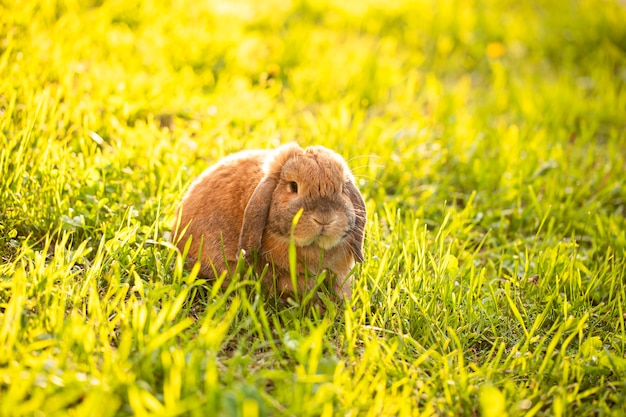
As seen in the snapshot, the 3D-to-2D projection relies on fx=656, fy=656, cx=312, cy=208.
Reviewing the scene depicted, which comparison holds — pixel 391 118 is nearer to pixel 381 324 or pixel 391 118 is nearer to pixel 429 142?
pixel 429 142

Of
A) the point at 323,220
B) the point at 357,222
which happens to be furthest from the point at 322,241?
the point at 357,222

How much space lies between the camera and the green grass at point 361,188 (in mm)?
2486

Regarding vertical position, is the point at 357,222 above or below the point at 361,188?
above

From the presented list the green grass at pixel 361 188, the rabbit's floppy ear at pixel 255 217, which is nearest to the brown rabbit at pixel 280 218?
the rabbit's floppy ear at pixel 255 217

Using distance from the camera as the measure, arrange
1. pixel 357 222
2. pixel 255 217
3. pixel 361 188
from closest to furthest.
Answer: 1. pixel 255 217
2. pixel 357 222
3. pixel 361 188

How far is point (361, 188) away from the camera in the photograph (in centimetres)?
423

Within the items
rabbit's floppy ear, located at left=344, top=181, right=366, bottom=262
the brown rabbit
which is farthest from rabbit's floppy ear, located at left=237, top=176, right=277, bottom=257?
rabbit's floppy ear, located at left=344, top=181, right=366, bottom=262

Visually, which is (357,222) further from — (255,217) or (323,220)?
(255,217)

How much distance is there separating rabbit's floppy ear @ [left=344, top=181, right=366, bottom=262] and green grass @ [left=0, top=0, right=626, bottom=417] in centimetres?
14

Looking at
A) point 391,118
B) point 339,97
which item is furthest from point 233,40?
point 391,118

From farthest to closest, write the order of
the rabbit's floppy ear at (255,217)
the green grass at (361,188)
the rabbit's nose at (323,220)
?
the rabbit's floppy ear at (255,217) < the rabbit's nose at (323,220) < the green grass at (361,188)

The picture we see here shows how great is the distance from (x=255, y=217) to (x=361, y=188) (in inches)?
52.2

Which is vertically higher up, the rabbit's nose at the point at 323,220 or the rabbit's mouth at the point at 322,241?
the rabbit's nose at the point at 323,220

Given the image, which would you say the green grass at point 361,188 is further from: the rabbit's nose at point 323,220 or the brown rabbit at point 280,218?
the rabbit's nose at point 323,220
